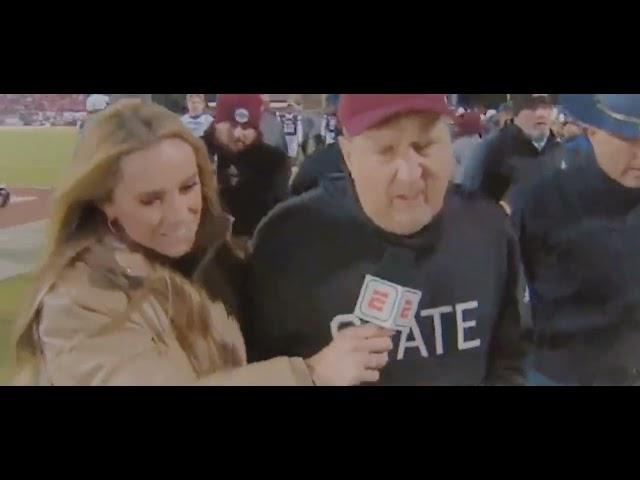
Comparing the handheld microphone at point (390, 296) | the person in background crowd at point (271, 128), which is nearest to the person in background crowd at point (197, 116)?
the person in background crowd at point (271, 128)

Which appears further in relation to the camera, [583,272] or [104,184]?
[583,272]

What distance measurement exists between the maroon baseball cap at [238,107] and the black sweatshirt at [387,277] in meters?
0.23

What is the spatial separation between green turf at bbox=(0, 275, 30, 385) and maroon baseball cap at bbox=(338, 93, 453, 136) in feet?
2.83

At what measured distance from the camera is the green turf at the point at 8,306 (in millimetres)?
2479

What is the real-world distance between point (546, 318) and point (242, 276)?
751 mm

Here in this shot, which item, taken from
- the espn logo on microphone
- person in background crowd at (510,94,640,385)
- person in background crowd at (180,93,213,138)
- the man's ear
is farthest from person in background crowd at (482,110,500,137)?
person in background crowd at (180,93,213,138)

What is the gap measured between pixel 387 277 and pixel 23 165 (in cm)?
91

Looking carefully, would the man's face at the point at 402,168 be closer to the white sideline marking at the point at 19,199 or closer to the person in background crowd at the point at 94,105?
the person in background crowd at the point at 94,105

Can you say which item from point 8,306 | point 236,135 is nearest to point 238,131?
point 236,135

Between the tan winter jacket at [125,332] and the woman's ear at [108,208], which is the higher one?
the woman's ear at [108,208]

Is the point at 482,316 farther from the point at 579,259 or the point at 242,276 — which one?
the point at 242,276

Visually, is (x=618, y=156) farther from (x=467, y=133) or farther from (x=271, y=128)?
(x=271, y=128)

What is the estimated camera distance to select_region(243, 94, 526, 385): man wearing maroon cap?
244cm

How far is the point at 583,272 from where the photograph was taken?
2512mm
